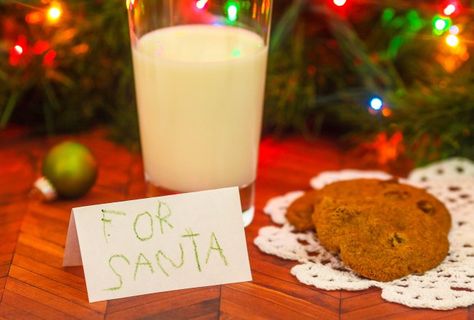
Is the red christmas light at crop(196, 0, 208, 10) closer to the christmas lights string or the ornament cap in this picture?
the christmas lights string

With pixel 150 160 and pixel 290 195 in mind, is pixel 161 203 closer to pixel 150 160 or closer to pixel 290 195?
pixel 150 160

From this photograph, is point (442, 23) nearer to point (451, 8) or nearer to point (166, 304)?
point (451, 8)

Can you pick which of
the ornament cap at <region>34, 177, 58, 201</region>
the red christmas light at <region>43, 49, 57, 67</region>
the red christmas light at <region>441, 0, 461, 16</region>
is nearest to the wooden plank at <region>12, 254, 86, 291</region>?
the ornament cap at <region>34, 177, 58, 201</region>

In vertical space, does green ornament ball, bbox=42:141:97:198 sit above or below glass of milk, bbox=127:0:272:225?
below

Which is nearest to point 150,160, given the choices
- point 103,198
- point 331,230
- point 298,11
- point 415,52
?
point 103,198

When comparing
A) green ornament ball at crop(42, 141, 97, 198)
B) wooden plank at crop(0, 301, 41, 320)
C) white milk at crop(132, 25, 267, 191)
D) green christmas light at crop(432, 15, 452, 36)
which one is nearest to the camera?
wooden plank at crop(0, 301, 41, 320)

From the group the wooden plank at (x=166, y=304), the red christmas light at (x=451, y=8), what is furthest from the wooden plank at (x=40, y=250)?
the red christmas light at (x=451, y=8)

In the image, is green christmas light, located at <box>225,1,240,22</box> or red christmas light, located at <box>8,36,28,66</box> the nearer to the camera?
green christmas light, located at <box>225,1,240,22</box>

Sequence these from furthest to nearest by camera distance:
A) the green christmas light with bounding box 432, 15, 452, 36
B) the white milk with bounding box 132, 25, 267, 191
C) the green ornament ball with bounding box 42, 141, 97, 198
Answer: the green christmas light with bounding box 432, 15, 452, 36
the green ornament ball with bounding box 42, 141, 97, 198
the white milk with bounding box 132, 25, 267, 191
